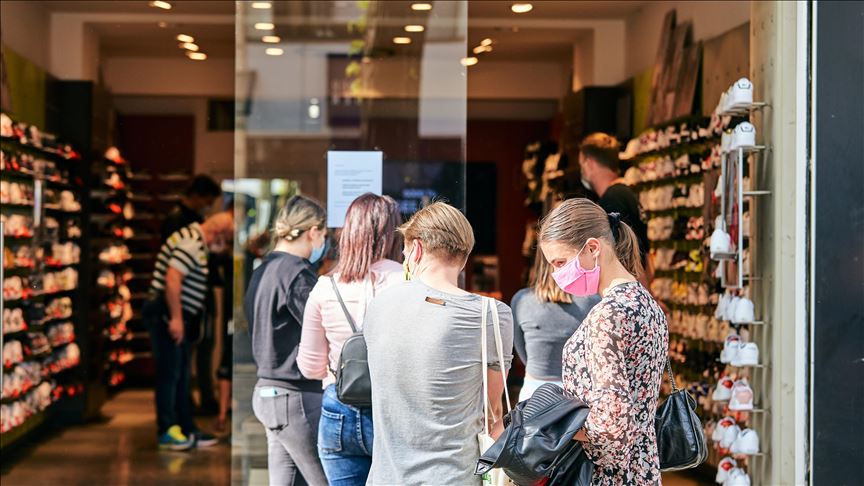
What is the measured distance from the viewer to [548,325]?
13.1ft

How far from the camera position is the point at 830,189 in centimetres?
493

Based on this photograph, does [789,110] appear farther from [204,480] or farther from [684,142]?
[204,480]

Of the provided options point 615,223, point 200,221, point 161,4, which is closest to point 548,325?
point 615,223

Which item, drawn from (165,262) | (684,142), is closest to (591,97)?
(684,142)

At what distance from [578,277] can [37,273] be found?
625cm

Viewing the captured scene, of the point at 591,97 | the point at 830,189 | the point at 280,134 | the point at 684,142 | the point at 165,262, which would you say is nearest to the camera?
the point at 830,189

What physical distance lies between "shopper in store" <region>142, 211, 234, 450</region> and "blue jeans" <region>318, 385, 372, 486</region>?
15.5 ft

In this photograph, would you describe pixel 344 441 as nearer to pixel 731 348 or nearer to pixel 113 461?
pixel 731 348

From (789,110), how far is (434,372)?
277 centimetres

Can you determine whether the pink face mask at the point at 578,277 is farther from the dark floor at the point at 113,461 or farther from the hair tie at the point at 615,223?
the dark floor at the point at 113,461

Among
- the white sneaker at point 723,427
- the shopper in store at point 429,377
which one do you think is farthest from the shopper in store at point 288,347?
the white sneaker at point 723,427

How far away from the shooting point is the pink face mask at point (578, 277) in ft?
10.0

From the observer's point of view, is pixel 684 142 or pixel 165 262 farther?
pixel 165 262

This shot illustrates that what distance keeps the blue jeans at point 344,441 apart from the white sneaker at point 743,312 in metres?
2.31
